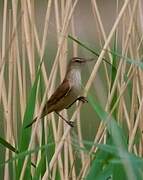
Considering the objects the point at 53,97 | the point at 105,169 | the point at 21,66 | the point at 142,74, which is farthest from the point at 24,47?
the point at 105,169

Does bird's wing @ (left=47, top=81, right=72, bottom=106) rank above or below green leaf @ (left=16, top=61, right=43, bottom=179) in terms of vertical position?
above

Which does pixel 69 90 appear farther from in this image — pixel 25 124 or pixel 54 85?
pixel 25 124

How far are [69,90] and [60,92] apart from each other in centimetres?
3

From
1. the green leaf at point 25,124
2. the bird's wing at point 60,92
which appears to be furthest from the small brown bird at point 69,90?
the green leaf at point 25,124

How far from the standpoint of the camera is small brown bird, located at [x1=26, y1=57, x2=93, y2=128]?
2.05m

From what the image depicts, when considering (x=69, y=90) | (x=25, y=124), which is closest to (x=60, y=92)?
(x=69, y=90)

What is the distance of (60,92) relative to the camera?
2.08m

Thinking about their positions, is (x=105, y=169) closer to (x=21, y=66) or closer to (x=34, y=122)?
(x=34, y=122)

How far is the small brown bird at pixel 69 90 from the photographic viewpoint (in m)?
2.05

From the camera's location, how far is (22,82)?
2162 mm

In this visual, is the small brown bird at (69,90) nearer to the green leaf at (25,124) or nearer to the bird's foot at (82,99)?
the bird's foot at (82,99)

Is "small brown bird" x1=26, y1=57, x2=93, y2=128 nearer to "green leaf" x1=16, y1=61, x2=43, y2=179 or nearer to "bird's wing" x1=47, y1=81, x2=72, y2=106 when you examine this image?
"bird's wing" x1=47, y1=81, x2=72, y2=106

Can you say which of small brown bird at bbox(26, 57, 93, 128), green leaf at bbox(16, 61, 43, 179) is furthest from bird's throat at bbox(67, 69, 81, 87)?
green leaf at bbox(16, 61, 43, 179)

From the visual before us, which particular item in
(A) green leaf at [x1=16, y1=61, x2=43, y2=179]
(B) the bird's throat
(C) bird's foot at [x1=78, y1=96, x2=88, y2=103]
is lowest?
(A) green leaf at [x1=16, y1=61, x2=43, y2=179]
